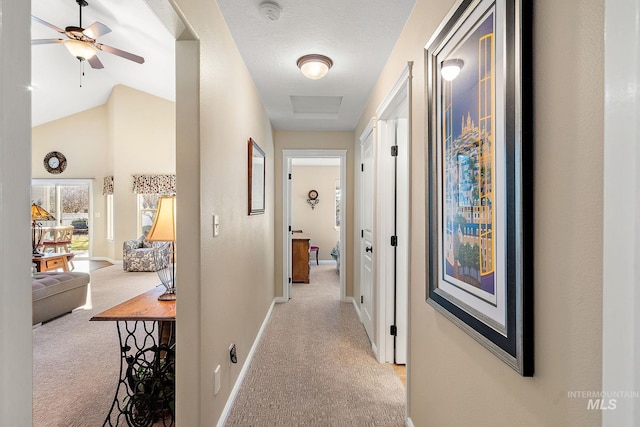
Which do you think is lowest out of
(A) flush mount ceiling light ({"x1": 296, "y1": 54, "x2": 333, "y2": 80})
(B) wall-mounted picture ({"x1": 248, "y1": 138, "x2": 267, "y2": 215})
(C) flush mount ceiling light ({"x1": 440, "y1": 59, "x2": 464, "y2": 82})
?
(B) wall-mounted picture ({"x1": 248, "y1": 138, "x2": 267, "y2": 215})

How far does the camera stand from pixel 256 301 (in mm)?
3016

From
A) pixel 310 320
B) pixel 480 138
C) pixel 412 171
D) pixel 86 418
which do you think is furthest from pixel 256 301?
pixel 480 138

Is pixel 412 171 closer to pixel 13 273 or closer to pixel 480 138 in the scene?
pixel 480 138

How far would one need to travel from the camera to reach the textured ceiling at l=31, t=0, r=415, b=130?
5.94 feet

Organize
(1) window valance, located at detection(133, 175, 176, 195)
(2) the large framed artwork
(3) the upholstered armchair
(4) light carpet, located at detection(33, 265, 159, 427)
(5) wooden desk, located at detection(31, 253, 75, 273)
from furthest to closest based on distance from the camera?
(1) window valance, located at detection(133, 175, 176, 195), (3) the upholstered armchair, (5) wooden desk, located at detection(31, 253, 75, 273), (4) light carpet, located at detection(33, 265, 159, 427), (2) the large framed artwork

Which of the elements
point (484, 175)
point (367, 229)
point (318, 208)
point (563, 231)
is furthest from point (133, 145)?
point (563, 231)

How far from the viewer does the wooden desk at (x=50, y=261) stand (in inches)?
191

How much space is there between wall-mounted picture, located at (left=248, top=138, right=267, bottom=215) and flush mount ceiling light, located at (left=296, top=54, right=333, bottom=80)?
0.73m

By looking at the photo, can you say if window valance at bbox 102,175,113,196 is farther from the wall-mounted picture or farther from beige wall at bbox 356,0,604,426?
beige wall at bbox 356,0,604,426

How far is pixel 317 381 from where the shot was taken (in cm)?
236

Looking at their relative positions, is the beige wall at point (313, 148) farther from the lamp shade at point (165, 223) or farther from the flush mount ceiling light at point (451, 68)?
the flush mount ceiling light at point (451, 68)

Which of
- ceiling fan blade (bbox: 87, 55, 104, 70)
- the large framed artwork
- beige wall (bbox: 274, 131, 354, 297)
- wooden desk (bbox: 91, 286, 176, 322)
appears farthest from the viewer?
beige wall (bbox: 274, 131, 354, 297)

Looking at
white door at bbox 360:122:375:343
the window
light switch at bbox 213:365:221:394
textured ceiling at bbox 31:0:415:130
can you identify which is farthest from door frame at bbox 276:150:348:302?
the window
